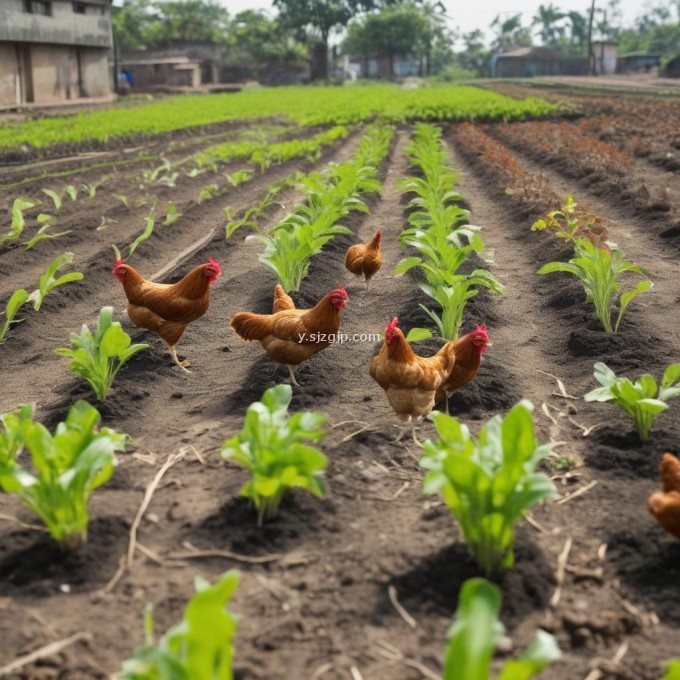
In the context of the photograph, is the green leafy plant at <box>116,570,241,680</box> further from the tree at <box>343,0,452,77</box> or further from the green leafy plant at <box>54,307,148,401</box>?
the tree at <box>343,0,452,77</box>

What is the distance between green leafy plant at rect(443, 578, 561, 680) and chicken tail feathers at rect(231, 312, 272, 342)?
290cm

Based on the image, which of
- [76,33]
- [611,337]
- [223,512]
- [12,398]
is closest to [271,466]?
[223,512]

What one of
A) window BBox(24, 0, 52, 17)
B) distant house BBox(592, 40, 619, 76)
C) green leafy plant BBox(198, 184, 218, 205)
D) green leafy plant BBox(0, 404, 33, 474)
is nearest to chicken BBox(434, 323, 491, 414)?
green leafy plant BBox(0, 404, 33, 474)

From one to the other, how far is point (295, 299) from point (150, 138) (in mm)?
16402

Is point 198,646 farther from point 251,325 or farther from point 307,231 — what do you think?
point 307,231

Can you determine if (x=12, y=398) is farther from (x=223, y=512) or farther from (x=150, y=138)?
(x=150, y=138)

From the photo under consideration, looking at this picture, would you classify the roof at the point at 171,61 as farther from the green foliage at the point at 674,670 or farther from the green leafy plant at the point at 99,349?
the green foliage at the point at 674,670

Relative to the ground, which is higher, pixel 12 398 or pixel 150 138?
pixel 150 138

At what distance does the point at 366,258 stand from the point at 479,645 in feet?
17.7

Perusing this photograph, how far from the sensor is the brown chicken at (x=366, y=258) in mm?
7055

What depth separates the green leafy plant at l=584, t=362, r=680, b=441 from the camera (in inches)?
147

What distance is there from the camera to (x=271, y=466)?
3.11 metres

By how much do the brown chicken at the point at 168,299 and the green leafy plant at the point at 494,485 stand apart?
2.70m

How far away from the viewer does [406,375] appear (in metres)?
3.95
